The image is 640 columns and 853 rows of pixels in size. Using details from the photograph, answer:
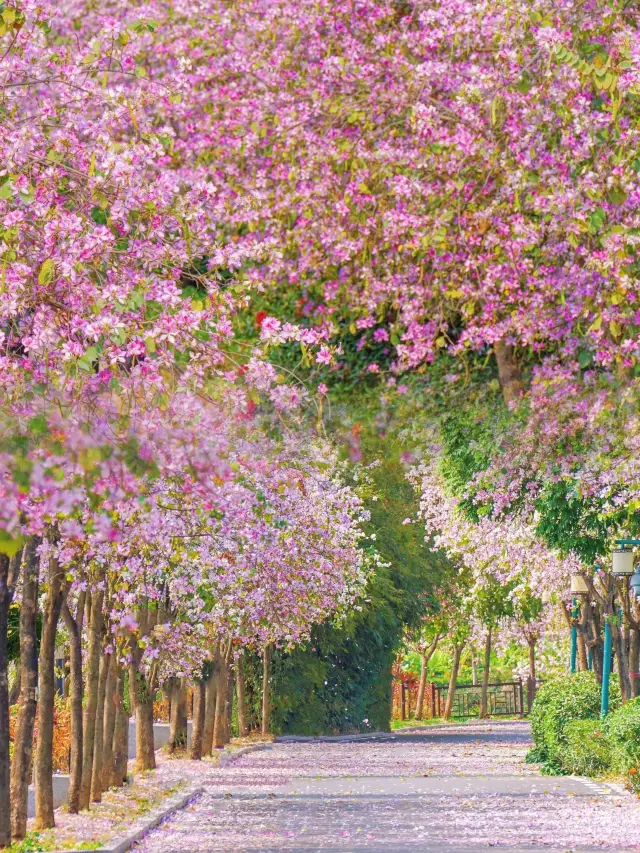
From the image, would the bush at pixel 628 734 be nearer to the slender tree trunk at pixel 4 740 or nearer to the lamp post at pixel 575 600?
the lamp post at pixel 575 600

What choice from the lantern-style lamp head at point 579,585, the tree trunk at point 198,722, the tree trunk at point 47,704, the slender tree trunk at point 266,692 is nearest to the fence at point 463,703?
the slender tree trunk at point 266,692

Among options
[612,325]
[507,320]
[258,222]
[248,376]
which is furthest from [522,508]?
[248,376]

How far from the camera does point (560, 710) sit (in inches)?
1021

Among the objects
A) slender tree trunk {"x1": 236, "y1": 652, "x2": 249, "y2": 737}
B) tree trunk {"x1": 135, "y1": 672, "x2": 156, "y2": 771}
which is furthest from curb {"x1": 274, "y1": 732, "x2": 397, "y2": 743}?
tree trunk {"x1": 135, "y1": 672, "x2": 156, "y2": 771}

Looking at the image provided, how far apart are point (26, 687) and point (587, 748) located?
42.1 ft

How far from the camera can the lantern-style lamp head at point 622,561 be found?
21.6m

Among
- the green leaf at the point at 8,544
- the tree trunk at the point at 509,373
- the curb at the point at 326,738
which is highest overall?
the tree trunk at the point at 509,373

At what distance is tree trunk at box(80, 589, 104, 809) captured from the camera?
1792cm

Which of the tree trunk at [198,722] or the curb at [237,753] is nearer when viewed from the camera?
the tree trunk at [198,722]

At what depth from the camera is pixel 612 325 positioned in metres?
14.4

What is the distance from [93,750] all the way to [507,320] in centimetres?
817

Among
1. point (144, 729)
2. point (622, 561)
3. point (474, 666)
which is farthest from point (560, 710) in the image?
point (474, 666)

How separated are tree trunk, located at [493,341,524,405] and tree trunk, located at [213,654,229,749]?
51.1 ft

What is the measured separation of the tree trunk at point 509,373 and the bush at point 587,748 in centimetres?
658
